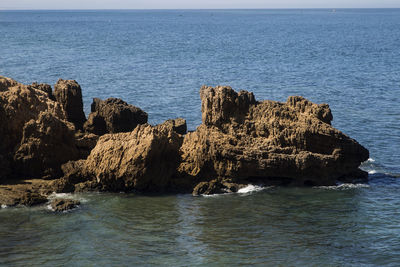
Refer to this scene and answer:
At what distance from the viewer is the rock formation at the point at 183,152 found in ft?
89.0

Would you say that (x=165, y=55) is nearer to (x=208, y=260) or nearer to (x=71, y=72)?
(x=71, y=72)

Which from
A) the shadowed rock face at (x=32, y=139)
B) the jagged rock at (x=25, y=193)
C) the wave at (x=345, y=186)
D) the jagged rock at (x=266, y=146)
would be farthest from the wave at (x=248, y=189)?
the jagged rock at (x=25, y=193)

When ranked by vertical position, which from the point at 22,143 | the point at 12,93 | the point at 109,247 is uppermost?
the point at 12,93

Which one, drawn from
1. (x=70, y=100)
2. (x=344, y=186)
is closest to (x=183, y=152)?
(x=70, y=100)

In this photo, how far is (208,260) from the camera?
837 inches

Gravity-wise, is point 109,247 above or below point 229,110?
below

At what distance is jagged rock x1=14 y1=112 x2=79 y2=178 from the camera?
27797mm

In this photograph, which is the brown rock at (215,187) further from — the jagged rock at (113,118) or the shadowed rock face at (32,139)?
the jagged rock at (113,118)

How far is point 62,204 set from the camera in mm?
25234

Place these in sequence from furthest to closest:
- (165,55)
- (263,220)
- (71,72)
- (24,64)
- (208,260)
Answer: (165,55), (24,64), (71,72), (263,220), (208,260)

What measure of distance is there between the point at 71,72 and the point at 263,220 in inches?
1913

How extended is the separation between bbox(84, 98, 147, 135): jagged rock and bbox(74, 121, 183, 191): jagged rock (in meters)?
3.65

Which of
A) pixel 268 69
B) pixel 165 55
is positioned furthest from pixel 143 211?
pixel 165 55

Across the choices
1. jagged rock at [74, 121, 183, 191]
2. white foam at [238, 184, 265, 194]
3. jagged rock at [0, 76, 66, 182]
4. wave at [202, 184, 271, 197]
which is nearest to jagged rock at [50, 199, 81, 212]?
jagged rock at [74, 121, 183, 191]
